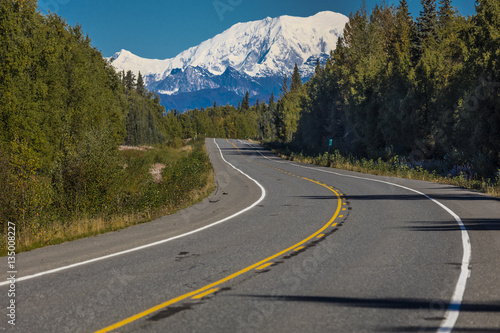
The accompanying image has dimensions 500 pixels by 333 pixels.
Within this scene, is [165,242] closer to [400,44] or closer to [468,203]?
[468,203]

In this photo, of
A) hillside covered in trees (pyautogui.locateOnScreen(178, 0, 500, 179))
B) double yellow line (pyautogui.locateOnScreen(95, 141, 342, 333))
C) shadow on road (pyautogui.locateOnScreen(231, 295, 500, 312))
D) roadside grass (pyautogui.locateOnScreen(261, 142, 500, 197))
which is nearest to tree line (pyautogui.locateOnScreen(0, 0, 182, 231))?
double yellow line (pyautogui.locateOnScreen(95, 141, 342, 333))

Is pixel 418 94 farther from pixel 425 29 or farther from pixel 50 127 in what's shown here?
pixel 50 127

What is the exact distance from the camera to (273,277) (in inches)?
269

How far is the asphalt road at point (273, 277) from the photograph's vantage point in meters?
5.08

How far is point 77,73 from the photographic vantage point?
133 feet

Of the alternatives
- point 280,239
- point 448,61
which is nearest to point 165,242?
point 280,239

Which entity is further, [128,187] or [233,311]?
[128,187]

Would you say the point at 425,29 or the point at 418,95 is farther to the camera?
the point at 425,29

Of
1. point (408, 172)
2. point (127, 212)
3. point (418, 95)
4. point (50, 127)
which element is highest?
point (418, 95)

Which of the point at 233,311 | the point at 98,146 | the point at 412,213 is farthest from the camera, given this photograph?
the point at 98,146

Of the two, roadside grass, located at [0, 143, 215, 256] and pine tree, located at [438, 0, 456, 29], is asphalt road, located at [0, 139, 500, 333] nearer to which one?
roadside grass, located at [0, 143, 215, 256]

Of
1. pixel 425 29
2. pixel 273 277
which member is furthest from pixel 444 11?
pixel 273 277

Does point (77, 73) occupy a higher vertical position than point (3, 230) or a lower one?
higher

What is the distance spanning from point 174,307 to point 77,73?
39.7 meters
